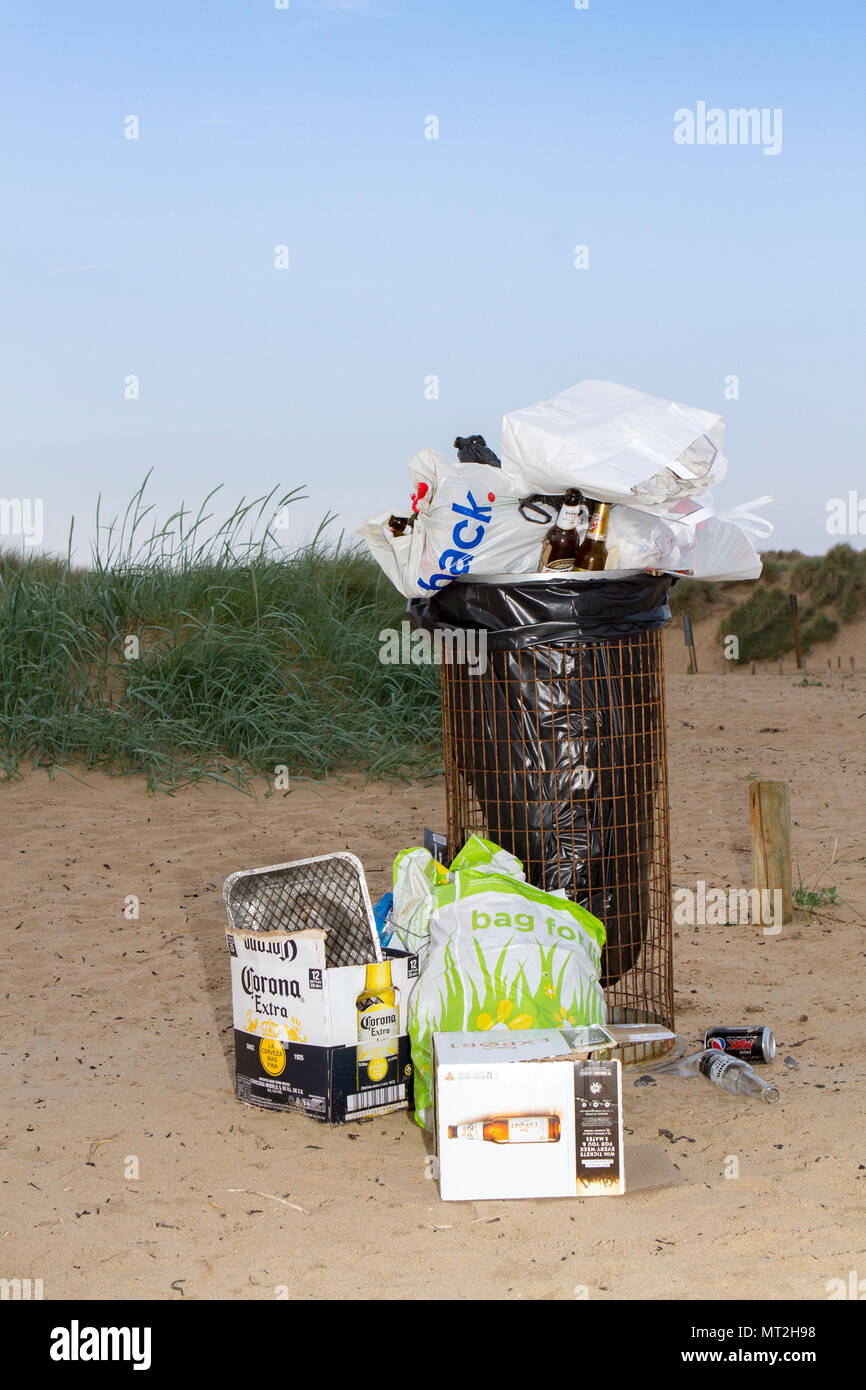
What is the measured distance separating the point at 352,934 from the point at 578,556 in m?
1.17

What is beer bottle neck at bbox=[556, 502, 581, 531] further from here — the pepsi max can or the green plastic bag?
the pepsi max can

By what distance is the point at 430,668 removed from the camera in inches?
366

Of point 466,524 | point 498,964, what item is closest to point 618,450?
point 466,524

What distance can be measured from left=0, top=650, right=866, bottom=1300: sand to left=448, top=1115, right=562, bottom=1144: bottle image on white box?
137mm

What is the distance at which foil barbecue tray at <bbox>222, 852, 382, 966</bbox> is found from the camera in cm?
317

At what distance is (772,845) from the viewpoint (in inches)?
199

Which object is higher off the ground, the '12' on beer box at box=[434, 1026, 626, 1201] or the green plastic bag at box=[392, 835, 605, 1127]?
the green plastic bag at box=[392, 835, 605, 1127]

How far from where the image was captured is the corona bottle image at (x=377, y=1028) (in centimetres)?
301

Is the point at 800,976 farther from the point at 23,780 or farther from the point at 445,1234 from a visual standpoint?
the point at 23,780

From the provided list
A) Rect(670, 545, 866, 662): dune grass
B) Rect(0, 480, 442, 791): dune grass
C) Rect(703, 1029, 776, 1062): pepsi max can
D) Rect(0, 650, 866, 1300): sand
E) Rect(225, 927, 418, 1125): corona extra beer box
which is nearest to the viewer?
Rect(0, 650, 866, 1300): sand

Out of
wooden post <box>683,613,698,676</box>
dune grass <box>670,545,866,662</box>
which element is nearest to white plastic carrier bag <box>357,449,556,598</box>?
wooden post <box>683,613,698,676</box>

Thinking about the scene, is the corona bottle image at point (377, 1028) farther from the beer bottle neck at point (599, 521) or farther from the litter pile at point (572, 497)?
the beer bottle neck at point (599, 521)

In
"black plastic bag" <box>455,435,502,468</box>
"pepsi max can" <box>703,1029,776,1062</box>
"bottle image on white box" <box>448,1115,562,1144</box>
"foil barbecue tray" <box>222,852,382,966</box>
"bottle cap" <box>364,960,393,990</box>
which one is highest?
"black plastic bag" <box>455,435,502,468</box>

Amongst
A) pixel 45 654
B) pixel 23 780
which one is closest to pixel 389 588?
pixel 45 654
